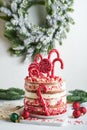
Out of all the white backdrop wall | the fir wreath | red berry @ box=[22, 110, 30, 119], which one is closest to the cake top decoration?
red berry @ box=[22, 110, 30, 119]

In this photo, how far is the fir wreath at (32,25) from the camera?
1939 millimetres

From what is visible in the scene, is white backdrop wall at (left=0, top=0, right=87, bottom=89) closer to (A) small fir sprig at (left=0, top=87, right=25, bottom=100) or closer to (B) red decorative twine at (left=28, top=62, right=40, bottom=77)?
(A) small fir sprig at (left=0, top=87, right=25, bottom=100)

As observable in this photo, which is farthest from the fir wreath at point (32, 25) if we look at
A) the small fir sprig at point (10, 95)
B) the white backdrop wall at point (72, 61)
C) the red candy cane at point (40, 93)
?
the red candy cane at point (40, 93)

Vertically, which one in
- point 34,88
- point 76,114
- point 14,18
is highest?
point 14,18

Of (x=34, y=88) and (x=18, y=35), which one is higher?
(x=18, y=35)

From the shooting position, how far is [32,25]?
6.48 ft

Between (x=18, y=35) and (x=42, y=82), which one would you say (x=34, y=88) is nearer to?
(x=42, y=82)

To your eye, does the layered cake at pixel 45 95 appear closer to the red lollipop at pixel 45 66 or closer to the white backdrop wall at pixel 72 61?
the red lollipop at pixel 45 66

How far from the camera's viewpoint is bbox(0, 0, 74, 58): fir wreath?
194 cm

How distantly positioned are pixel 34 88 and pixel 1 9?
825 mm

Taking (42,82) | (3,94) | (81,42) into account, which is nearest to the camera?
(42,82)

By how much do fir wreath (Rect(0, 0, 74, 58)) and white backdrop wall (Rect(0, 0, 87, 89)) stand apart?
0.09 meters

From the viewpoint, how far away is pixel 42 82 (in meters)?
1.26

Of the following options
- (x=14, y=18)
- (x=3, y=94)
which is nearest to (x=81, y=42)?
(x=14, y=18)
